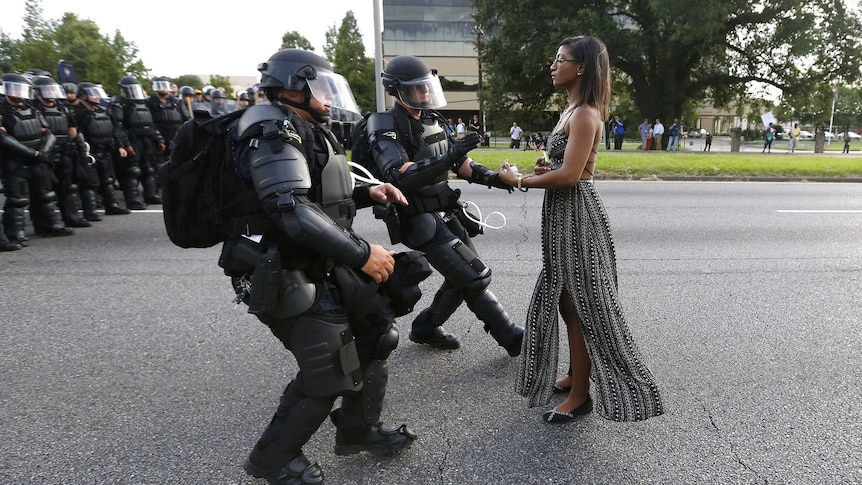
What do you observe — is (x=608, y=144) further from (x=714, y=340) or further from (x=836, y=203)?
(x=714, y=340)

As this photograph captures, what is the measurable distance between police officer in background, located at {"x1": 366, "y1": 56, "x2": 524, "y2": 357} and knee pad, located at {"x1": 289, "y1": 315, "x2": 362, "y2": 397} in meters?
1.15

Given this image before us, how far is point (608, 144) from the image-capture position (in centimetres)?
2594

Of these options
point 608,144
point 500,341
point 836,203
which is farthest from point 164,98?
point 608,144

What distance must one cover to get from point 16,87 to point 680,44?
2759 centimetres

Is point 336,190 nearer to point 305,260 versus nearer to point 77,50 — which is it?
point 305,260

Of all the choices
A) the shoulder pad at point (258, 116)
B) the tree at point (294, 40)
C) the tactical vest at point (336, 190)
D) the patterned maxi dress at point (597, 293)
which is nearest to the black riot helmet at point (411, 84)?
the patterned maxi dress at point (597, 293)

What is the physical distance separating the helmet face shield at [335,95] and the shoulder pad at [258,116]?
0.18m

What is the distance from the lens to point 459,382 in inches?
127

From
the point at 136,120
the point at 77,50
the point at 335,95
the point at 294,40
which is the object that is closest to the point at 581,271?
the point at 335,95

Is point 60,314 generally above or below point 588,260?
below

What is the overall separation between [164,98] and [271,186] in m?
9.49

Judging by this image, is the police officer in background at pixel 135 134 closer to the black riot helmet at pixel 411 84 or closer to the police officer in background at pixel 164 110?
the police officer in background at pixel 164 110

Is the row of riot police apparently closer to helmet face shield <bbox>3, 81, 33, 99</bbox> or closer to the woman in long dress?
helmet face shield <bbox>3, 81, 33, 99</bbox>

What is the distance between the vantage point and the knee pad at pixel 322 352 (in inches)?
83.4
